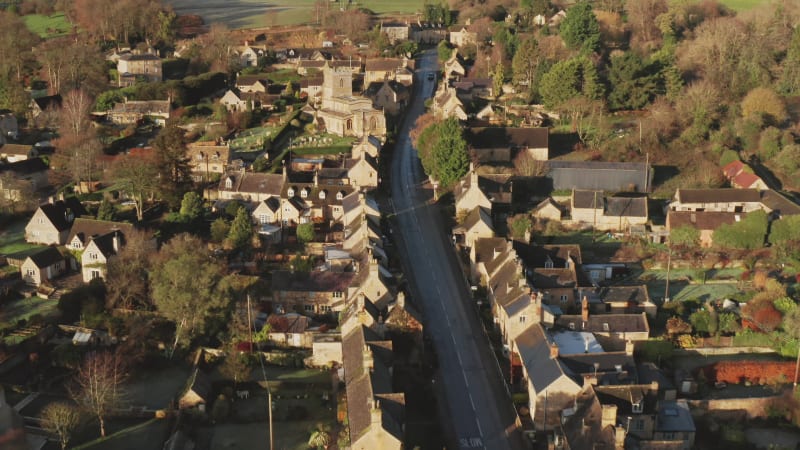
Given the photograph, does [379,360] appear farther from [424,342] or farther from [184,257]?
[184,257]

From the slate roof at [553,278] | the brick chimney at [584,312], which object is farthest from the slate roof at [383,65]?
the brick chimney at [584,312]

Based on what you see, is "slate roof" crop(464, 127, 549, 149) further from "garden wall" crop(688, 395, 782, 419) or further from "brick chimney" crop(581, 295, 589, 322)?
"garden wall" crop(688, 395, 782, 419)

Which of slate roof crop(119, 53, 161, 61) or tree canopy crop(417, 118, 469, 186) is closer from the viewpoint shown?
tree canopy crop(417, 118, 469, 186)

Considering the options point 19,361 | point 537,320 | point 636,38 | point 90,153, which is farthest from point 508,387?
point 636,38

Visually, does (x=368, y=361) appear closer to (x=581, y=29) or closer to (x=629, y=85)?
(x=629, y=85)

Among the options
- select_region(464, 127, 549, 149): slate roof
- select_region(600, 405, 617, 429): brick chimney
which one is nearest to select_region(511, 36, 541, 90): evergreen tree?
select_region(464, 127, 549, 149): slate roof
